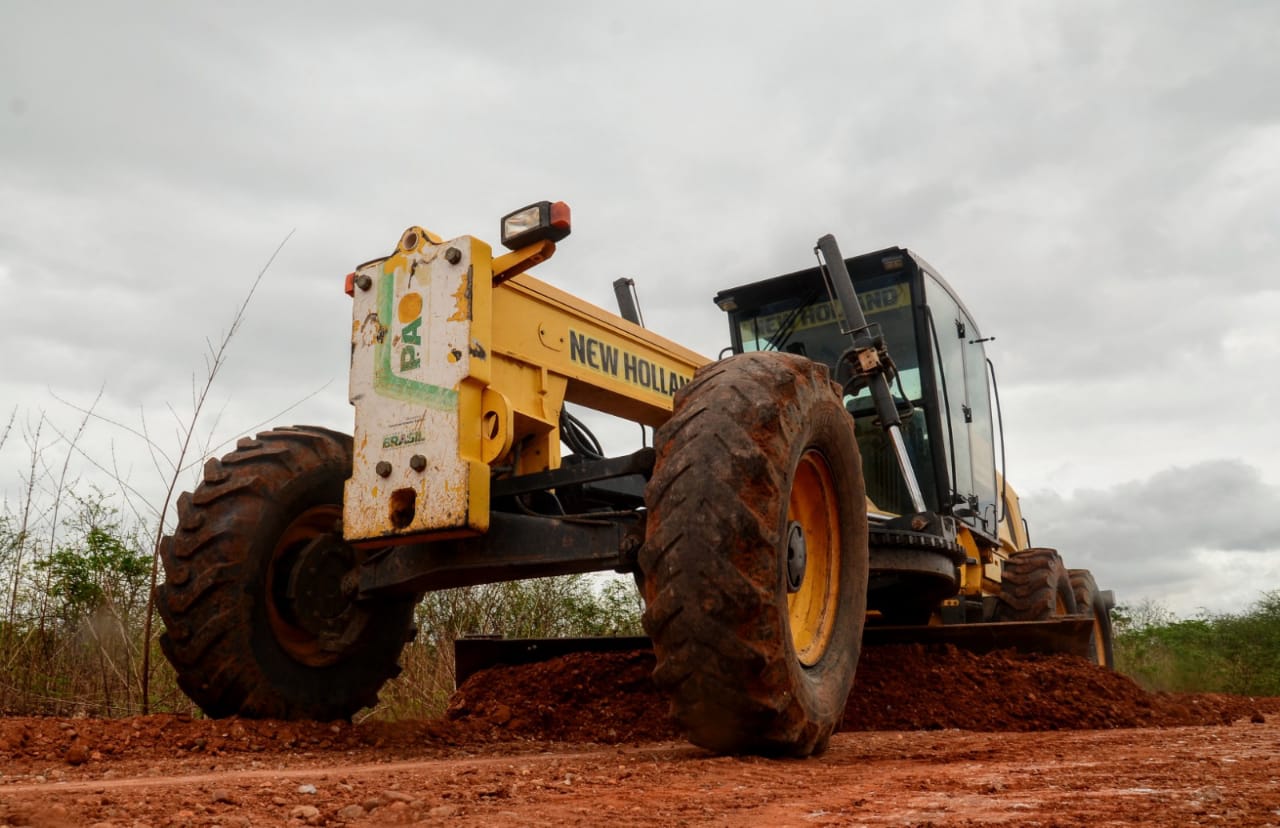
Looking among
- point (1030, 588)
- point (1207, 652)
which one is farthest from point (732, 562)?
point (1207, 652)

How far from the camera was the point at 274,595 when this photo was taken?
16.0ft

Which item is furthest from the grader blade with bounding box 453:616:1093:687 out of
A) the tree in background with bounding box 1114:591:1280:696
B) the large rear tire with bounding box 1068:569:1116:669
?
the tree in background with bounding box 1114:591:1280:696

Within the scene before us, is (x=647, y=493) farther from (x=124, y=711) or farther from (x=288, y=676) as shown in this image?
(x=124, y=711)

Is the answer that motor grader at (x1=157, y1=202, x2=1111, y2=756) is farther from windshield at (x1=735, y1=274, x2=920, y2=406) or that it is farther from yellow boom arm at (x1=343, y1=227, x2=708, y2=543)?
windshield at (x1=735, y1=274, x2=920, y2=406)

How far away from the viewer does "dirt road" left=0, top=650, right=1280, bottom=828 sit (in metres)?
2.44

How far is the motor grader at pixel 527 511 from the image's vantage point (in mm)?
3594

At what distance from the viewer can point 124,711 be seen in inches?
250

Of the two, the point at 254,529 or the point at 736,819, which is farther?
the point at 254,529

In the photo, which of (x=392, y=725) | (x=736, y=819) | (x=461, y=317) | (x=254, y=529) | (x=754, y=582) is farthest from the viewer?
(x=392, y=725)

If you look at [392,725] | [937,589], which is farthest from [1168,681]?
[392,725]

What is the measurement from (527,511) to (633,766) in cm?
130

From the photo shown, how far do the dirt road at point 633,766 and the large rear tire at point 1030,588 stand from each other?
1.62m

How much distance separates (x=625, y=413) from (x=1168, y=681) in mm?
11624

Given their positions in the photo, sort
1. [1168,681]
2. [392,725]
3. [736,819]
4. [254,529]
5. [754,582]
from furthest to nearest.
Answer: [1168,681] < [392,725] < [254,529] < [754,582] < [736,819]
